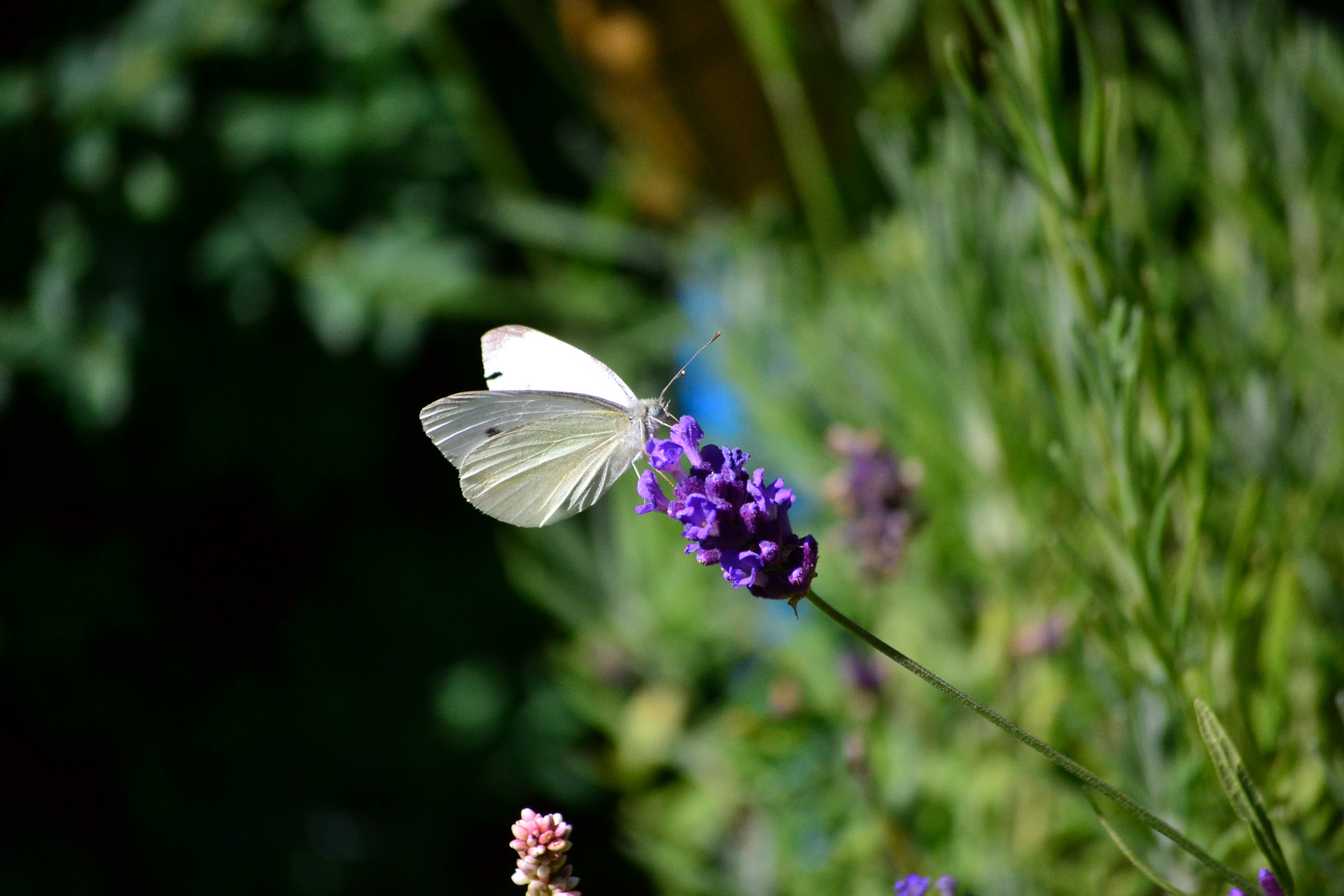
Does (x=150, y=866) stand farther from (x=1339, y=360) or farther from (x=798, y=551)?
(x=1339, y=360)

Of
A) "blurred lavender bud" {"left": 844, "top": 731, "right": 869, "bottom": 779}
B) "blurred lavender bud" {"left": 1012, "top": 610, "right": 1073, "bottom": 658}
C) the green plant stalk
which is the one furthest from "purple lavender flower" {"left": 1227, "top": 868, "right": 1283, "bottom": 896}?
the green plant stalk

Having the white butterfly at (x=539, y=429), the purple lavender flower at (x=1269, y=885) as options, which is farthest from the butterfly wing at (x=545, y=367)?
the purple lavender flower at (x=1269, y=885)

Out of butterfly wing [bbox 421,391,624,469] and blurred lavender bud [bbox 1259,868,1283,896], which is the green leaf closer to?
blurred lavender bud [bbox 1259,868,1283,896]

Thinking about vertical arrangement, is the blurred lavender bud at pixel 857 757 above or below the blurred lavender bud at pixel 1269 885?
above

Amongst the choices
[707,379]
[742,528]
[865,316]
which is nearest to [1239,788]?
[742,528]

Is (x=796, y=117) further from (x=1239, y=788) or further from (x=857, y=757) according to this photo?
(x=1239, y=788)

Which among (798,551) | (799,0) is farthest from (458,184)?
(798,551)

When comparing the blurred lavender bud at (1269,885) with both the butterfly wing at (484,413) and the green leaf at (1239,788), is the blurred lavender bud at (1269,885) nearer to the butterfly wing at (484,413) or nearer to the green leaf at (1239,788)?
the green leaf at (1239,788)
